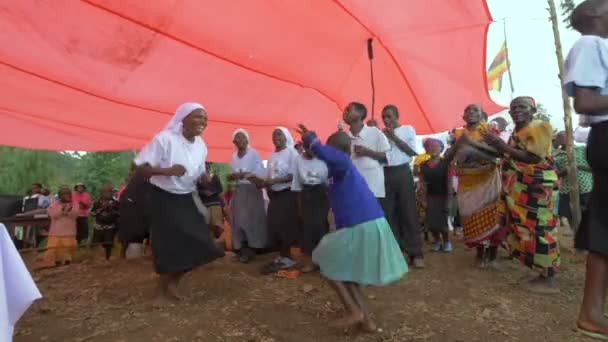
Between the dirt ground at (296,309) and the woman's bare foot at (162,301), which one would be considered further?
the woman's bare foot at (162,301)

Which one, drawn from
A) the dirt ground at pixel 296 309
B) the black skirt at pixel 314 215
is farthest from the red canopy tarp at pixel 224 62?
the dirt ground at pixel 296 309

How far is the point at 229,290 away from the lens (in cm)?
390

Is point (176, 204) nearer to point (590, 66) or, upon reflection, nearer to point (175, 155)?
point (175, 155)

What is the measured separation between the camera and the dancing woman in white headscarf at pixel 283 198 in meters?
4.93

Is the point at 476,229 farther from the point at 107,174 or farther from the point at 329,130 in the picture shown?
the point at 107,174

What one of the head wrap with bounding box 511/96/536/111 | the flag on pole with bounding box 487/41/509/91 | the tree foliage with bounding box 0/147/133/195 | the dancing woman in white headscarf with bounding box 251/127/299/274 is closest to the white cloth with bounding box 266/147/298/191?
the dancing woman in white headscarf with bounding box 251/127/299/274

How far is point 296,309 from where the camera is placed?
3311 mm

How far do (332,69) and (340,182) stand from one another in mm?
2989

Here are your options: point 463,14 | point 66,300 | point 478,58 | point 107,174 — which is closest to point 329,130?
point 478,58

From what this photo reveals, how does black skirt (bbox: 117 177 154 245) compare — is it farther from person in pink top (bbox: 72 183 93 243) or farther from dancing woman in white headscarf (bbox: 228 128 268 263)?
person in pink top (bbox: 72 183 93 243)

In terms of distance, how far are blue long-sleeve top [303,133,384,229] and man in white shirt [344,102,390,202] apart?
1206mm

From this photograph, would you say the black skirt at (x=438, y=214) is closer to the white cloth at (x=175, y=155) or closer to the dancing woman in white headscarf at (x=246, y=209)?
the dancing woman in white headscarf at (x=246, y=209)

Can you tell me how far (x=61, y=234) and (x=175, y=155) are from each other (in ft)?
14.0

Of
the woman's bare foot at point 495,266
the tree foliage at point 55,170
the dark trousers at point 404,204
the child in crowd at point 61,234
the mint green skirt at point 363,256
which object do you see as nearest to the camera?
the mint green skirt at point 363,256
